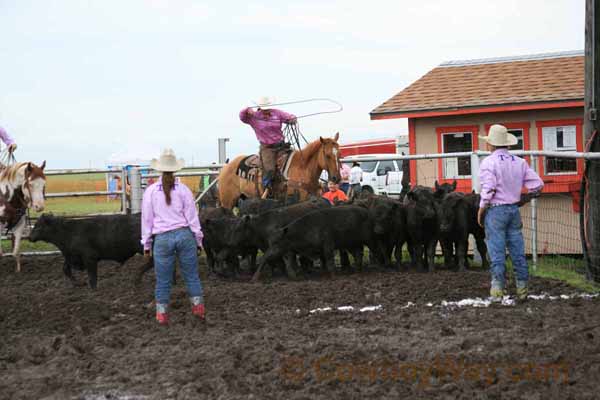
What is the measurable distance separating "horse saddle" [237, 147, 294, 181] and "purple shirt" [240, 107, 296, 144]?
0.30 m

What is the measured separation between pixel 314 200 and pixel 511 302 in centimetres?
491

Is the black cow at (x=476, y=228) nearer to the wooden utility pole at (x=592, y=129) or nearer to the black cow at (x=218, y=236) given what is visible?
the wooden utility pole at (x=592, y=129)

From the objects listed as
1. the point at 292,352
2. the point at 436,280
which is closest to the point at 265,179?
the point at 436,280

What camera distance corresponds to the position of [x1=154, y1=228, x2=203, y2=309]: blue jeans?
28.6 ft

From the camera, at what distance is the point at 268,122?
585 inches

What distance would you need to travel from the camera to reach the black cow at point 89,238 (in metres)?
12.0

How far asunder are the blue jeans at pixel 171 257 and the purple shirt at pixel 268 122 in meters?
6.18

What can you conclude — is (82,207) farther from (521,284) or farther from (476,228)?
(521,284)

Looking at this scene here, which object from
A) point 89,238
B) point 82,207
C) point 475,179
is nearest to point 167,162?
point 89,238

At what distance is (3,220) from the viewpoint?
14508 millimetres

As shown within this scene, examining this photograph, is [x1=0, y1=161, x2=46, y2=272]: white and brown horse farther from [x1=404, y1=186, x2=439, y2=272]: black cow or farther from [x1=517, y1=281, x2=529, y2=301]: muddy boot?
[x1=517, y1=281, x2=529, y2=301]: muddy boot

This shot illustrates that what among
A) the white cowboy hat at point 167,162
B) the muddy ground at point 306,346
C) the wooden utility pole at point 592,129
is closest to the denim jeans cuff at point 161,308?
the muddy ground at point 306,346

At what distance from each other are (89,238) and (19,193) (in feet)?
9.44

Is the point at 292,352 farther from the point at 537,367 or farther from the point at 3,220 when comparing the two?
the point at 3,220
